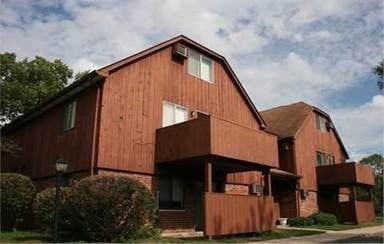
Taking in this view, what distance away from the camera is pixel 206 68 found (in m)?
22.8

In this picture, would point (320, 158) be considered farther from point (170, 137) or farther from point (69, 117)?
point (69, 117)

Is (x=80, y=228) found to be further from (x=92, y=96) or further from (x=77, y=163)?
(x=92, y=96)

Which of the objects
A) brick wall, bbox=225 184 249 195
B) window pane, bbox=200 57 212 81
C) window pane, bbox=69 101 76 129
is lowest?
brick wall, bbox=225 184 249 195

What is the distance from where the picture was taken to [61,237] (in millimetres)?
14688

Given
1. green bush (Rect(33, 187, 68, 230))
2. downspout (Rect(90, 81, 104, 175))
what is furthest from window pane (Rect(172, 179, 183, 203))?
green bush (Rect(33, 187, 68, 230))

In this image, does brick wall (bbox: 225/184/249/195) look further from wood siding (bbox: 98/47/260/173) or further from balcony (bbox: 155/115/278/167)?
wood siding (bbox: 98/47/260/173)

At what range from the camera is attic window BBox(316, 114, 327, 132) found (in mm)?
34566

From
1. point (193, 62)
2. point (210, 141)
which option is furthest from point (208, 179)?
point (193, 62)

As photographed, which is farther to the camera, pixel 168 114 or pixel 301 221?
pixel 301 221

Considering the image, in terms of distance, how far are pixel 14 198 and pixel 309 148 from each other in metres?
21.1

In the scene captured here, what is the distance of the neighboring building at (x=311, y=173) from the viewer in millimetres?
30391

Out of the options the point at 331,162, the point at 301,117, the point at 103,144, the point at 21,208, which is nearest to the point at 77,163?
the point at 103,144

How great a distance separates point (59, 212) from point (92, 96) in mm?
5230

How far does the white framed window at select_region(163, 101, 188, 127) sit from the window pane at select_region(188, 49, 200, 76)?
213 centimetres
